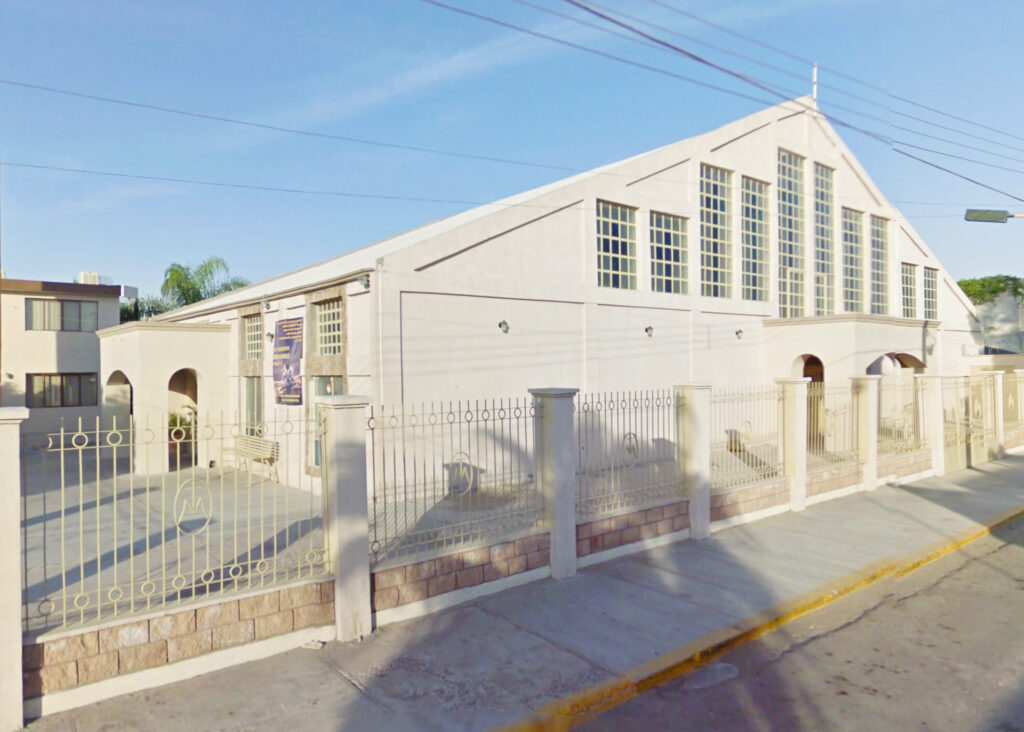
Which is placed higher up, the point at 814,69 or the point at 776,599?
the point at 814,69

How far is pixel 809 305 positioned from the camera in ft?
70.0

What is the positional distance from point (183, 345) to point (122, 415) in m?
4.04

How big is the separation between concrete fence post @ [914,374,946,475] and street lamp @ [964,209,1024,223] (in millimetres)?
3376

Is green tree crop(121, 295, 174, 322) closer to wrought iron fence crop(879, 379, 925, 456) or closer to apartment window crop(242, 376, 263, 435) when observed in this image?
apartment window crop(242, 376, 263, 435)

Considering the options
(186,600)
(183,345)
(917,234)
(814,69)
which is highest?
(814,69)

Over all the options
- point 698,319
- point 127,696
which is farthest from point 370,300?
point 698,319

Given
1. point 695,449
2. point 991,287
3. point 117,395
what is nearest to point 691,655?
point 695,449

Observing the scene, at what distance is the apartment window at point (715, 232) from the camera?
1850 cm

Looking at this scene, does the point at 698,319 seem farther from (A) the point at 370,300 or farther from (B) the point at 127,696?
(B) the point at 127,696

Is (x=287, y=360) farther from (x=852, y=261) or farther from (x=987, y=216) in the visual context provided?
(x=852, y=261)

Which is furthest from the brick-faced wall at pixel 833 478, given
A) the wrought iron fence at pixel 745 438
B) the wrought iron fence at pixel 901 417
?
the wrought iron fence at pixel 901 417

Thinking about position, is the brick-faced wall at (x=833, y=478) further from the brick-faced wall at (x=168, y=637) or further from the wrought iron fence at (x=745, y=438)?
the brick-faced wall at (x=168, y=637)

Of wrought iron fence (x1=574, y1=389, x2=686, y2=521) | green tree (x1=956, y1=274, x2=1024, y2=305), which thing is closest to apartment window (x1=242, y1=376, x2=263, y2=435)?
wrought iron fence (x1=574, y1=389, x2=686, y2=521)

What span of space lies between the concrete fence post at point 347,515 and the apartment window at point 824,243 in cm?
1946
